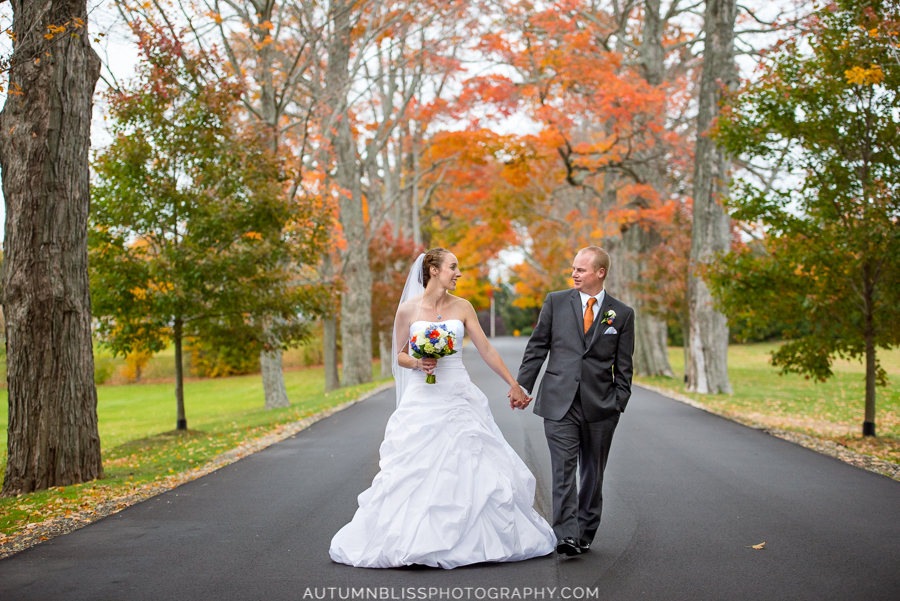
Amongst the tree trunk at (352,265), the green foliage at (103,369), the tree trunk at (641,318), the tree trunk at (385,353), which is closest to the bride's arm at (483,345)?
the tree trunk at (352,265)

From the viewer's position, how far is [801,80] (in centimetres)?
1196

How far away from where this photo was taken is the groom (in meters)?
5.53

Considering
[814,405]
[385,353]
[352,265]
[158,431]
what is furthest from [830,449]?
[385,353]

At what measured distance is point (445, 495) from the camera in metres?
5.53

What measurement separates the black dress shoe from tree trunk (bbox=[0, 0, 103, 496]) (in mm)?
6414

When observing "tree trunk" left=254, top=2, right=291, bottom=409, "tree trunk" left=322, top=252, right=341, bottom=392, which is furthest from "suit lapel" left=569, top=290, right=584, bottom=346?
"tree trunk" left=322, top=252, right=341, bottom=392

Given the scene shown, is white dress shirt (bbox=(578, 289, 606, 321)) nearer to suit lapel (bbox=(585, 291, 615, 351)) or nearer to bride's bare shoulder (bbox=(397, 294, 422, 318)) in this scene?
suit lapel (bbox=(585, 291, 615, 351))

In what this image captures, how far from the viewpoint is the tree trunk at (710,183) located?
63.1ft

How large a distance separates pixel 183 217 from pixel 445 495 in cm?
1037

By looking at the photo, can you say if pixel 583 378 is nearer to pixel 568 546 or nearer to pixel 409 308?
pixel 568 546

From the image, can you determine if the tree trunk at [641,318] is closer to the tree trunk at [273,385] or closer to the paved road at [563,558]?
the tree trunk at [273,385]

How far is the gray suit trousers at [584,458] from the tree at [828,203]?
24.5 ft

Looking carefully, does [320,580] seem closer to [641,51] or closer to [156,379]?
[641,51]

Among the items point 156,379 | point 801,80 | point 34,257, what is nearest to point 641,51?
point 801,80
